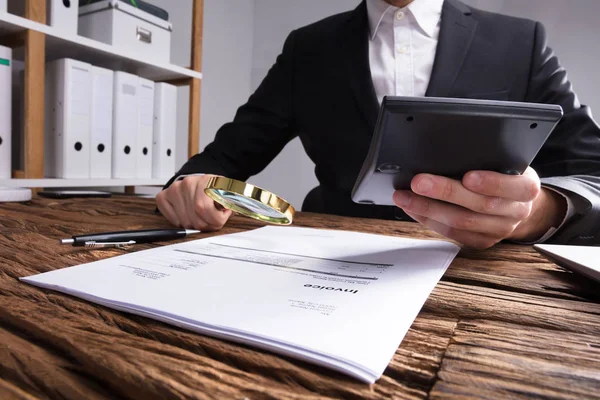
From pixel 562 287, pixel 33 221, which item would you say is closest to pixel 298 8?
pixel 33 221

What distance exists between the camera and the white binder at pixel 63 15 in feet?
4.02

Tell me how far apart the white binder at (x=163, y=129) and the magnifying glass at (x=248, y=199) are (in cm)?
105

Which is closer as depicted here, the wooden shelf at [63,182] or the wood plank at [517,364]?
the wood plank at [517,364]

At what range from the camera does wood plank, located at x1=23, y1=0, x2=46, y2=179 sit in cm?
117

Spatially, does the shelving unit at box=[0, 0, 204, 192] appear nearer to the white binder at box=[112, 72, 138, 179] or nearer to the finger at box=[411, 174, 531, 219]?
the white binder at box=[112, 72, 138, 179]

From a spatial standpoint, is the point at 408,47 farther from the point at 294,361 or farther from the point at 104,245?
the point at 294,361

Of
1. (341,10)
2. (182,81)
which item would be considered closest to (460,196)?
(182,81)

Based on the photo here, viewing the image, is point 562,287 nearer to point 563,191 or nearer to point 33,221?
point 563,191

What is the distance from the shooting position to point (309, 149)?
4.28 ft

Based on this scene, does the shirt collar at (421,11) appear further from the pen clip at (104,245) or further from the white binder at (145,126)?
the pen clip at (104,245)

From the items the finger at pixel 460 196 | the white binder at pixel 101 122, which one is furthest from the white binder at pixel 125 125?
the finger at pixel 460 196

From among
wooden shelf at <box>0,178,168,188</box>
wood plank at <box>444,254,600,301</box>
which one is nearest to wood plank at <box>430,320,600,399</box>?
wood plank at <box>444,254,600,301</box>

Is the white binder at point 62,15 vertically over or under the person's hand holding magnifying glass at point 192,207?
over

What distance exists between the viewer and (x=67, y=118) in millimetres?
1265
